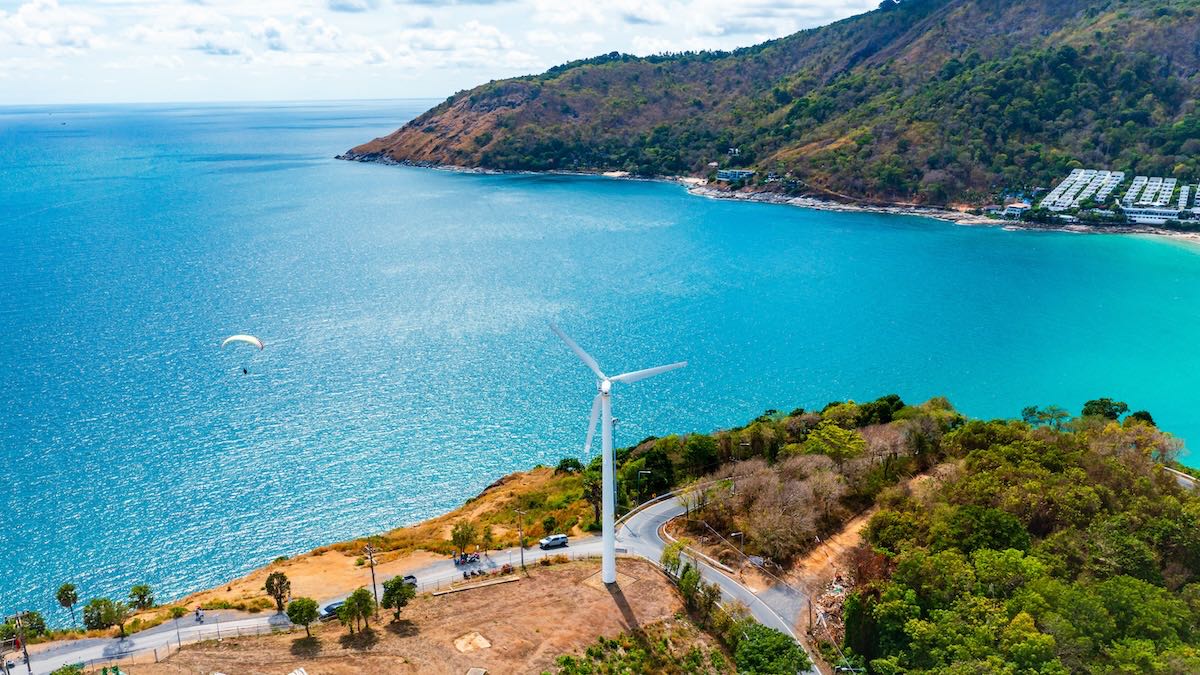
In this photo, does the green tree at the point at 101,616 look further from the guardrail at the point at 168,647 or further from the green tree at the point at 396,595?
the green tree at the point at 396,595

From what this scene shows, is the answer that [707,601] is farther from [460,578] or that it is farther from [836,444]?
[836,444]

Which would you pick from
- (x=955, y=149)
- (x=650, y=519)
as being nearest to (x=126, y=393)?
(x=650, y=519)

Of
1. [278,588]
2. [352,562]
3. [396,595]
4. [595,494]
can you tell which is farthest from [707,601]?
[352,562]

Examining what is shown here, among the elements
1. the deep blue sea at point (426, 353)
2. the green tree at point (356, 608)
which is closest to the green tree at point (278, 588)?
the green tree at point (356, 608)

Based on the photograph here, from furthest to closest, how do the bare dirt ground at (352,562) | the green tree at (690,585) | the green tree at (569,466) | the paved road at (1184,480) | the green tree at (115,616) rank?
1. the green tree at (569,466)
2. the paved road at (1184,480)
3. the bare dirt ground at (352,562)
4. the green tree at (690,585)
5. the green tree at (115,616)

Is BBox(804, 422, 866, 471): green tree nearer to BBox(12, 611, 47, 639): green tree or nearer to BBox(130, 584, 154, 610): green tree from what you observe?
BBox(130, 584, 154, 610): green tree
